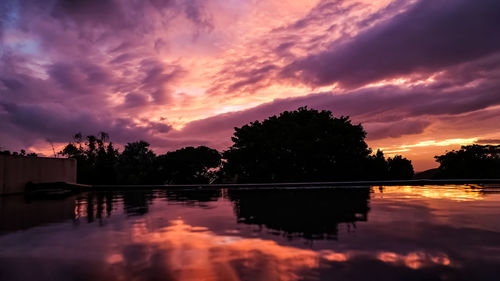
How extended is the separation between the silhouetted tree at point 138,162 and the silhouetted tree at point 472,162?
118 ft

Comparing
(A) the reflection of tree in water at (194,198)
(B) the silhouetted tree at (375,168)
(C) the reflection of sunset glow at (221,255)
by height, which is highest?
(B) the silhouetted tree at (375,168)

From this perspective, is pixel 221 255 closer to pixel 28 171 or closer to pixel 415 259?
pixel 415 259

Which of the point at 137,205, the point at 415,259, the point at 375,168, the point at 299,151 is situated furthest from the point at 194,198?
the point at 375,168

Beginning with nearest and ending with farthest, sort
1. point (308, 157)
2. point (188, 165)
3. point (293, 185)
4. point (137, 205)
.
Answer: point (137, 205), point (293, 185), point (308, 157), point (188, 165)

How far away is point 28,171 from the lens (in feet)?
62.7

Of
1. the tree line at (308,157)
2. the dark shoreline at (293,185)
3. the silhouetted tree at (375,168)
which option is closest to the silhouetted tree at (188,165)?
the tree line at (308,157)

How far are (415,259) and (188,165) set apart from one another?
43.5m

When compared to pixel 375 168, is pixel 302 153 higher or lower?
higher

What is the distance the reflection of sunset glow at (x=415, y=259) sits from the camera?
12.5 feet

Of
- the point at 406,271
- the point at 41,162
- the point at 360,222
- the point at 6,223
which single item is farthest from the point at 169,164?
the point at 406,271

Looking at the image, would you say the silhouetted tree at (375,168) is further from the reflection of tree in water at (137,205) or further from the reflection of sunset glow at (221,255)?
the reflection of sunset glow at (221,255)

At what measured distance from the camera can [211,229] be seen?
6242 millimetres

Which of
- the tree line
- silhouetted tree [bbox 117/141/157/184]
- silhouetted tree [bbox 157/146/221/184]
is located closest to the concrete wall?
the tree line

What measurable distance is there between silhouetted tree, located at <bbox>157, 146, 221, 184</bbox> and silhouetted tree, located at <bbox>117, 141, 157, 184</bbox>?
5.95 ft
